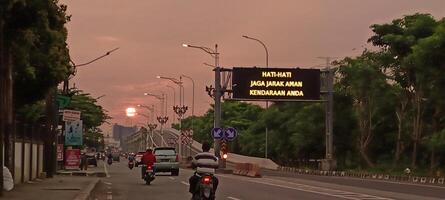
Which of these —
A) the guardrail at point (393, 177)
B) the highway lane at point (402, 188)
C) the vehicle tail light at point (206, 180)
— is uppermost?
the vehicle tail light at point (206, 180)

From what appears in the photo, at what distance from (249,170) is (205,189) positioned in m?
34.1

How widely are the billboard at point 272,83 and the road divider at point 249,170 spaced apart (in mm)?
6288

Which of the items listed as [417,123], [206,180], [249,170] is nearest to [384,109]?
[417,123]

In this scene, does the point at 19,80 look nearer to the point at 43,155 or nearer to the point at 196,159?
the point at 43,155

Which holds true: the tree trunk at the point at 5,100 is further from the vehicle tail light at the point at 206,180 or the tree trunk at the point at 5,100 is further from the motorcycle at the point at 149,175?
the motorcycle at the point at 149,175

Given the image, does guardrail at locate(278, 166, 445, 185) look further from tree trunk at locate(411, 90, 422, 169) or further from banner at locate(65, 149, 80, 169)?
banner at locate(65, 149, 80, 169)

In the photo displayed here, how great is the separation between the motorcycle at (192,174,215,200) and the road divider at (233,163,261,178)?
3099 cm

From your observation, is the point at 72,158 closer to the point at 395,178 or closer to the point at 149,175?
the point at 149,175

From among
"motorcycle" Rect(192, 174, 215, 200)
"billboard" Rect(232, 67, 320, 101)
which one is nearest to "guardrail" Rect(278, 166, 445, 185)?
"billboard" Rect(232, 67, 320, 101)

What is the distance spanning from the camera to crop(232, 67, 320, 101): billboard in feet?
196

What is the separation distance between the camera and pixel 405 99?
193ft

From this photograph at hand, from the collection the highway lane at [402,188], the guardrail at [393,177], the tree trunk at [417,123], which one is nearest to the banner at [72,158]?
the highway lane at [402,188]

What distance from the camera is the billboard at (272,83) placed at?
2355 inches

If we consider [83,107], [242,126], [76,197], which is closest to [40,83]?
[76,197]
